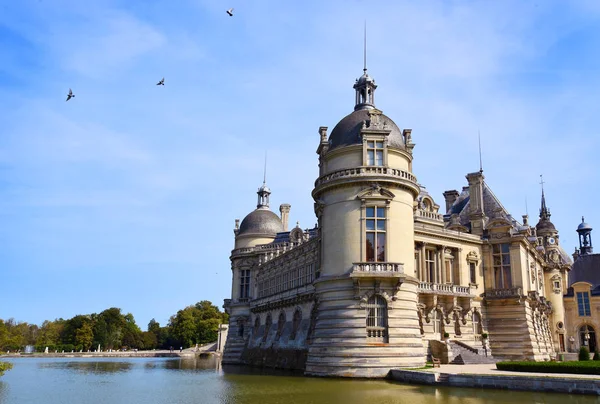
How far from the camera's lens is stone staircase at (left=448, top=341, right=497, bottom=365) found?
116 feet

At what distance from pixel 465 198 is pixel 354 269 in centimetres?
2269

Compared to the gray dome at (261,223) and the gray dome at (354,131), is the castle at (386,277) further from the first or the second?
the gray dome at (261,223)

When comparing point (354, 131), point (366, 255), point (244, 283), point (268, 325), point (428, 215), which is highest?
point (354, 131)

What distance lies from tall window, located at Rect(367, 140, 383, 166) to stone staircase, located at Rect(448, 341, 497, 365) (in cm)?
1336

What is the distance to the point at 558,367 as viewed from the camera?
25.8 metres

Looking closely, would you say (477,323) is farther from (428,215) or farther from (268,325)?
(268,325)

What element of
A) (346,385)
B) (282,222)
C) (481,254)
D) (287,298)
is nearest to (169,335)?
(282,222)

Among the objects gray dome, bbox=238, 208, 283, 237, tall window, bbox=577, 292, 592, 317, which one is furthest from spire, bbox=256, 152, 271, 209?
tall window, bbox=577, 292, 592, 317

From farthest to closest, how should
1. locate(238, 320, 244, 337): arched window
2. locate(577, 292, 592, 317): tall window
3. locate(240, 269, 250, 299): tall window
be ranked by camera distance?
1. locate(240, 269, 250, 299): tall window
2. locate(577, 292, 592, 317): tall window
3. locate(238, 320, 244, 337): arched window

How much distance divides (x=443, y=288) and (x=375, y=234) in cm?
1002

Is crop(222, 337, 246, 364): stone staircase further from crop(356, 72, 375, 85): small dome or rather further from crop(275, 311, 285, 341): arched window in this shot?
crop(356, 72, 375, 85): small dome

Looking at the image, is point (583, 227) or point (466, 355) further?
A: point (583, 227)

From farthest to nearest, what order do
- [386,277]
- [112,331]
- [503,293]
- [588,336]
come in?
1. [112,331]
2. [588,336]
3. [503,293]
4. [386,277]

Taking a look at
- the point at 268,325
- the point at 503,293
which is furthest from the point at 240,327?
the point at 503,293
